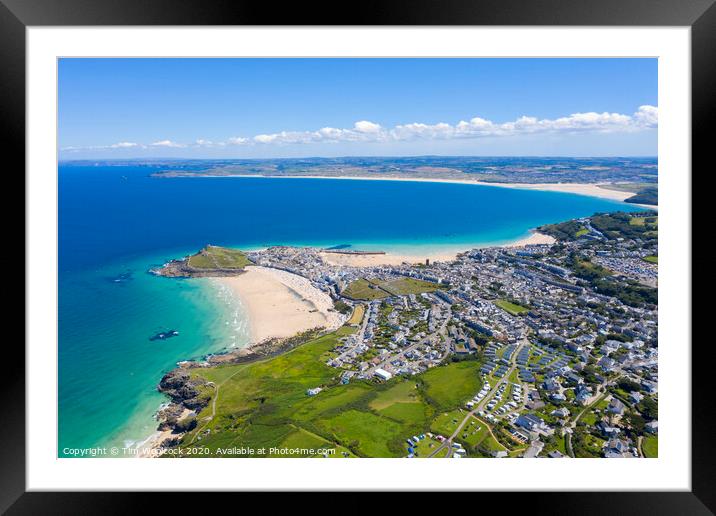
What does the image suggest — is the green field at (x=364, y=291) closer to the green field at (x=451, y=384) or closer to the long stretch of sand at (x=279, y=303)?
the long stretch of sand at (x=279, y=303)

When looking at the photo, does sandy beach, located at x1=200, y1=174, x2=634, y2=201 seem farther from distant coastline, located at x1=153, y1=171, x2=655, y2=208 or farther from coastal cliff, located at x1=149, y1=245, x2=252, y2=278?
coastal cliff, located at x1=149, y1=245, x2=252, y2=278

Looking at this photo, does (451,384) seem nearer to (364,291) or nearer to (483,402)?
(483,402)

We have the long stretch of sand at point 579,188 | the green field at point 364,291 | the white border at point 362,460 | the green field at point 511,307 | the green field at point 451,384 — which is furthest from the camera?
the long stretch of sand at point 579,188

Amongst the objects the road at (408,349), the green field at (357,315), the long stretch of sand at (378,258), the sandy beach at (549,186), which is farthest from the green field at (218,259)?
the sandy beach at (549,186)

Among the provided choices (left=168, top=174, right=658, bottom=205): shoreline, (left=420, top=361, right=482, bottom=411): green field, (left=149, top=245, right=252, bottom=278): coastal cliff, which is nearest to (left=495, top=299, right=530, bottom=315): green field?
(left=420, top=361, right=482, bottom=411): green field
